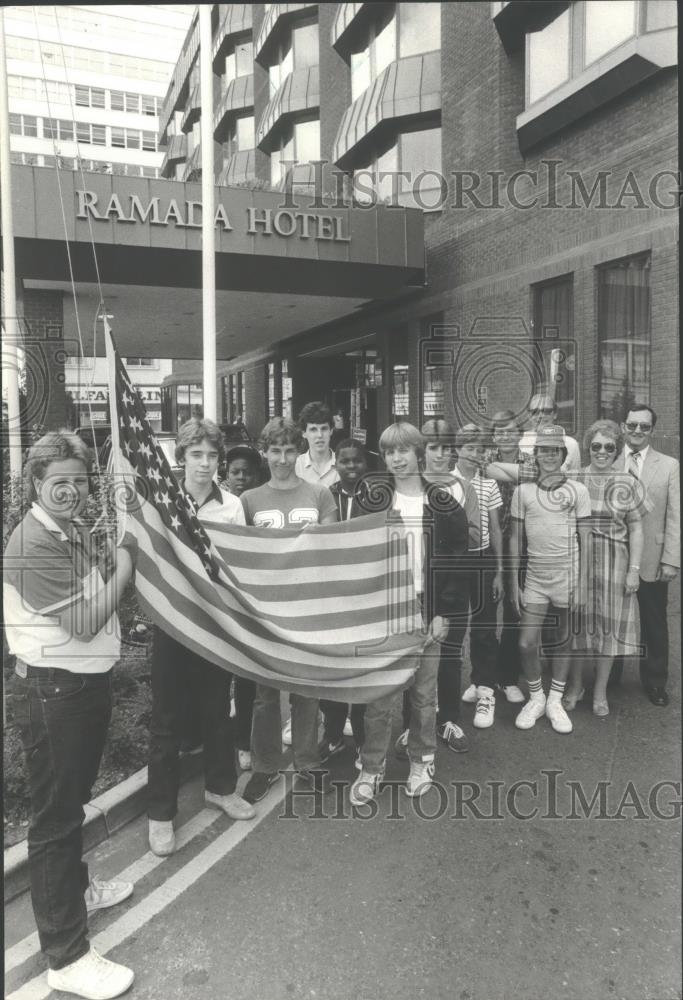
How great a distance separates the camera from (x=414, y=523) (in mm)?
3932

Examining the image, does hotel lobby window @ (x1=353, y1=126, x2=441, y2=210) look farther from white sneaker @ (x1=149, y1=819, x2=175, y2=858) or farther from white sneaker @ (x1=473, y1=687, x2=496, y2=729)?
white sneaker @ (x1=149, y1=819, x2=175, y2=858)

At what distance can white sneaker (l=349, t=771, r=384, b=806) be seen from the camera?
377cm

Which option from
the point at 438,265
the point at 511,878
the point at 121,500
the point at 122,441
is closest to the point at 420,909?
the point at 511,878

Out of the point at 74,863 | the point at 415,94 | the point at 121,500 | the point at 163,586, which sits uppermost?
the point at 415,94

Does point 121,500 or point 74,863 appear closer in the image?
point 74,863

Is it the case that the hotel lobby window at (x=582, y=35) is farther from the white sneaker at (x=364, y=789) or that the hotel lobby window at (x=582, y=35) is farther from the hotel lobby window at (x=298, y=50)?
the hotel lobby window at (x=298, y=50)

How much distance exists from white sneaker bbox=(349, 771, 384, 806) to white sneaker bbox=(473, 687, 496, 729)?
3.53 feet

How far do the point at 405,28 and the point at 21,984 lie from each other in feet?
63.9

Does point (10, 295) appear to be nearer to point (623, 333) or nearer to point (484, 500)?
point (484, 500)

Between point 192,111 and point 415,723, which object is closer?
point 415,723

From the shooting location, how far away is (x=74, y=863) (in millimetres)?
2637

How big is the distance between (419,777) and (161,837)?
1.42 m

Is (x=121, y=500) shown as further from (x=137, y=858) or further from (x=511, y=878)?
(x=511, y=878)

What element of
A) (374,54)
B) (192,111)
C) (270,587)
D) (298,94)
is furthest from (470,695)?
(192,111)
